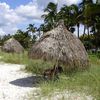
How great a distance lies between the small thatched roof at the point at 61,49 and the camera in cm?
1127

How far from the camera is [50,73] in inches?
469

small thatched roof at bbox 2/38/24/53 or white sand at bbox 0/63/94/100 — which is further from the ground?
small thatched roof at bbox 2/38/24/53

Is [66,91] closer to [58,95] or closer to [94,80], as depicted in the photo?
[58,95]

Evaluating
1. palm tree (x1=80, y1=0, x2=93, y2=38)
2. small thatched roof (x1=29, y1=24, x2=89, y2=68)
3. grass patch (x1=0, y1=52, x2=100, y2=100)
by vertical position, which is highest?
palm tree (x1=80, y1=0, x2=93, y2=38)

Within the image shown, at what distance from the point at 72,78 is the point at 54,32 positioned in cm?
201

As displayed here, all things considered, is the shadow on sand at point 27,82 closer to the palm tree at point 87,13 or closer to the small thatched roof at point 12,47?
the small thatched roof at point 12,47

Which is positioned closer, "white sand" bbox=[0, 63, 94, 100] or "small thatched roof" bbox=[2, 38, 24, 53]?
"white sand" bbox=[0, 63, 94, 100]

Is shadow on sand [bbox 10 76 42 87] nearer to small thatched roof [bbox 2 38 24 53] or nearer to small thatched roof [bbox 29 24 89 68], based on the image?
small thatched roof [bbox 29 24 89 68]

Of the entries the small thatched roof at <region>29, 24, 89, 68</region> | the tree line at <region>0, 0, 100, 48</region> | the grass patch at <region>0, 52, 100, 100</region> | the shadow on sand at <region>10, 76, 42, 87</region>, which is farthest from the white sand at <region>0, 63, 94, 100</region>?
the tree line at <region>0, 0, 100, 48</region>

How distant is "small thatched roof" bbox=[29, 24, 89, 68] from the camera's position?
11268 millimetres

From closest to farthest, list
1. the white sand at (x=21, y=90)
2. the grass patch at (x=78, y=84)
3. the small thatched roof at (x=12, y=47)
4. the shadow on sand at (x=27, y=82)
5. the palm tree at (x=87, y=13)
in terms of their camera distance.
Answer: the white sand at (x=21, y=90)
the grass patch at (x=78, y=84)
the shadow on sand at (x=27, y=82)
the small thatched roof at (x=12, y=47)
the palm tree at (x=87, y=13)

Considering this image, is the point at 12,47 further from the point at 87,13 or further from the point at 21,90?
the point at 21,90

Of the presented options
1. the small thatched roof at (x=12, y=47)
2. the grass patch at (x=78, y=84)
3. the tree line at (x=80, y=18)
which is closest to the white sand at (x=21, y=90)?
the grass patch at (x=78, y=84)

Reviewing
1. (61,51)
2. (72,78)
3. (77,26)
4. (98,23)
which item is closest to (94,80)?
(72,78)
